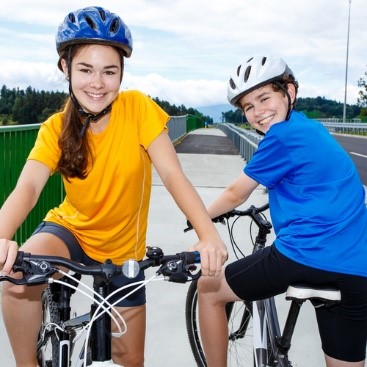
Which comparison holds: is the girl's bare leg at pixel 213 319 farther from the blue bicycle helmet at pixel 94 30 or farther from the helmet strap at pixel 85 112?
the blue bicycle helmet at pixel 94 30

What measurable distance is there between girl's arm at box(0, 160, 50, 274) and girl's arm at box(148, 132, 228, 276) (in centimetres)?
50

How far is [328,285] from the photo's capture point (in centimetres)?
267

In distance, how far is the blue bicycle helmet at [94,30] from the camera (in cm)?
259

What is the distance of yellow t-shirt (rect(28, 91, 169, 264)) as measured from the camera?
270cm

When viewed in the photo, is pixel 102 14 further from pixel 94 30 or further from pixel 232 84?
pixel 232 84

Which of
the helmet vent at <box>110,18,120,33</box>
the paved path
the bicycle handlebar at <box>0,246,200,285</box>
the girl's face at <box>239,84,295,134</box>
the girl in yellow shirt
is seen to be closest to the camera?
the bicycle handlebar at <box>0,246,200,285</box>

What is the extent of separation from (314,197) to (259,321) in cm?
87

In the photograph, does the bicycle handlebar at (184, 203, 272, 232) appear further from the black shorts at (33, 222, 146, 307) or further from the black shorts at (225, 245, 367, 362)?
the black shorts at (33, 222, 146, 307)

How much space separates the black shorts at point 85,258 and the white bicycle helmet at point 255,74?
1.05m

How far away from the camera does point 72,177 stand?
2.71 m

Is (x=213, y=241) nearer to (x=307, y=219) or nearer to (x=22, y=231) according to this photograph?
(x=307, y=219)

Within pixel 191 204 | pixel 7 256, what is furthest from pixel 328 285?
pixel 7 256

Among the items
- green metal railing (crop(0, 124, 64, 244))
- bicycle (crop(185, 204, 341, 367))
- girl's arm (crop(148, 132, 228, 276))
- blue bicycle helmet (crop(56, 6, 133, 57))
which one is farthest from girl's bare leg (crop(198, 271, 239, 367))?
green metal railing (crop(0, 124, 64, 244))

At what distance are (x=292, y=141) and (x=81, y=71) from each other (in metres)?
0.98
